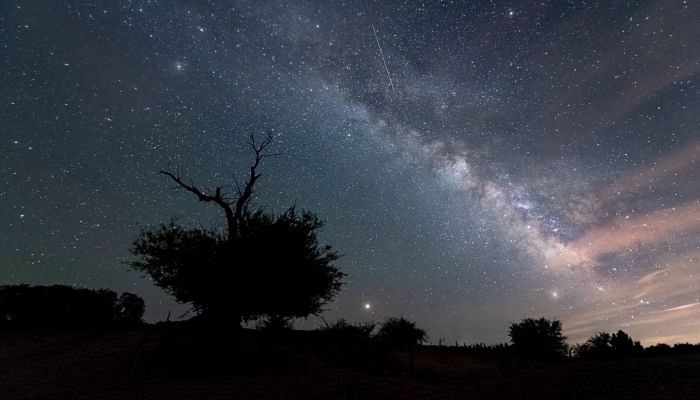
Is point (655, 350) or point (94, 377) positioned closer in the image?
point (94, 377)

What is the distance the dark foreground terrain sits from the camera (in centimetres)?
1552

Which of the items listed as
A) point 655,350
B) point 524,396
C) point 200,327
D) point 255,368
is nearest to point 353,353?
point 255,368

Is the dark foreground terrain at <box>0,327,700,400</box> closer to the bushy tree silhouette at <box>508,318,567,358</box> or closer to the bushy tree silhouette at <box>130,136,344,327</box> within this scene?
the bushy tree silhouette at <box>130,136,344,327</box>

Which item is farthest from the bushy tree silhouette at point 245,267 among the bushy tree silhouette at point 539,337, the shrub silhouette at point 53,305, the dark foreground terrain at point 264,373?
the bushy tree silhouette at point 539,337

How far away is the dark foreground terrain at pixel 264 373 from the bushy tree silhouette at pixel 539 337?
1324 cm

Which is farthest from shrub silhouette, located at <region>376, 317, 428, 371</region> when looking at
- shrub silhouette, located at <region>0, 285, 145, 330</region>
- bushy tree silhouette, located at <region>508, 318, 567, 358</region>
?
shrub silhouette, located at <region>0, 285, 145, 330</region>

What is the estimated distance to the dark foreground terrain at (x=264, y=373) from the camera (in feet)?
50.9

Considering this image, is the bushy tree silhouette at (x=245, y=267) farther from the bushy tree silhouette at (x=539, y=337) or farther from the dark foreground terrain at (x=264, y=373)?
the bushy tree silhouette at (x=539, y=337)

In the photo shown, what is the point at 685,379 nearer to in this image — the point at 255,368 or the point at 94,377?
the point at 255,368

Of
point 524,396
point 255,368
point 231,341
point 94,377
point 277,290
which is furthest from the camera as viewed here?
point 277,290

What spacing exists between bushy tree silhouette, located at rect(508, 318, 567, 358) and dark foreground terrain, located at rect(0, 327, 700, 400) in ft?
43.4

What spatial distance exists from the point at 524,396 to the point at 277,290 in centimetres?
1393

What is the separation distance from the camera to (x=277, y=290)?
→ 2388 cm

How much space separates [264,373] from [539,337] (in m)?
30.3
